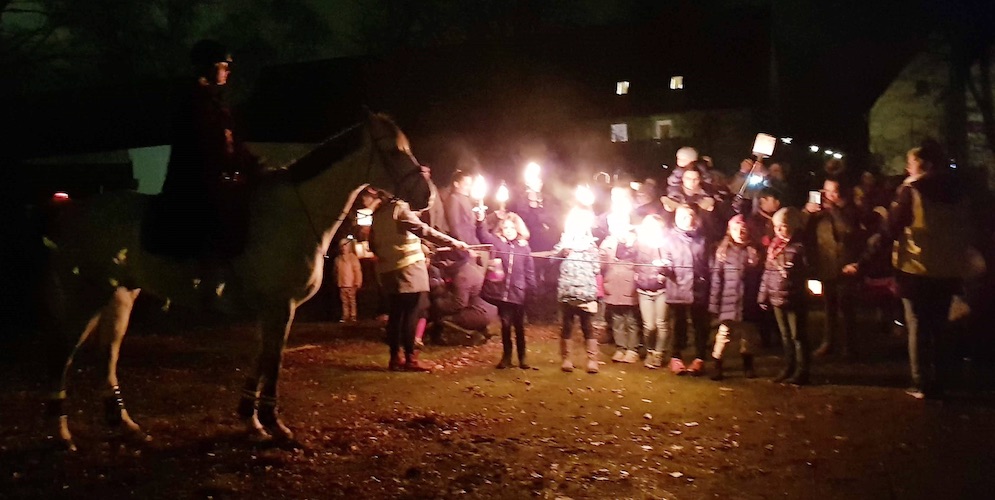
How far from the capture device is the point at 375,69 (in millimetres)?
30750

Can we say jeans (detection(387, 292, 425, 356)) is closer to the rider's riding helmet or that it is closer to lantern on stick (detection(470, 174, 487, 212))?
lantern on stick (detection(470, 174, 487, 212))

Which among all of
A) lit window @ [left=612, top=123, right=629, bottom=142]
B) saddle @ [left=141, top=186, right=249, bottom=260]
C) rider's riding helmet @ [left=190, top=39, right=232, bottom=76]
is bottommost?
saddle @ [left=141, top=186, right=249, bottom=260]

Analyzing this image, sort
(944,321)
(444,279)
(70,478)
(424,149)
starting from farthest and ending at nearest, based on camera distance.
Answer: (424,149) → (444,279) → (944,321) → (70,478)

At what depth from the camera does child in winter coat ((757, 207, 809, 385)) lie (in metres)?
8.34

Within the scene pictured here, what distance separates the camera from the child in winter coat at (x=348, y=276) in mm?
12953

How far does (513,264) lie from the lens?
30.1 feet

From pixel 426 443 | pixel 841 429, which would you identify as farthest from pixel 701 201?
pixel 426 443

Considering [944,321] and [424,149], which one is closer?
[944,321]

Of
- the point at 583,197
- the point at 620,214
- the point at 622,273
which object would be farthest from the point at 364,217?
the point at 622,273

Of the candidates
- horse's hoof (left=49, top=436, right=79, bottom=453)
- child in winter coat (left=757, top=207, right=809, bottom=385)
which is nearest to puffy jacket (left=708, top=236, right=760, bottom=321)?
child in winter coat (left=757, top=207, right=809, bottom=385)

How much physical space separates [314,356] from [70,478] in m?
4.66

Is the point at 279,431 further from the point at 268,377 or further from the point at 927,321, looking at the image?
the point at 927,321

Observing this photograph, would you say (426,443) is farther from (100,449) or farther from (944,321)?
(944,321)

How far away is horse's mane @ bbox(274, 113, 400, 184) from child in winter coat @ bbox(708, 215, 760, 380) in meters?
4.43
